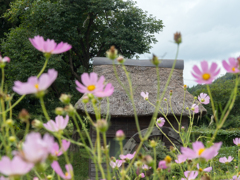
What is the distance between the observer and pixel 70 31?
9.31 metres

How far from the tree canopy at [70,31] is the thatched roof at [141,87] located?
260 centimetres

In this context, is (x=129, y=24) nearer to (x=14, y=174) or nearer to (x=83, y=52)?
(x=83, y=52)

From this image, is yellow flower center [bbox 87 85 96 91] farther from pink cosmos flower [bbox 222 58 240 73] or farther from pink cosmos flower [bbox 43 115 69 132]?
pink cosmos flower [bbox 222 58 240 73]

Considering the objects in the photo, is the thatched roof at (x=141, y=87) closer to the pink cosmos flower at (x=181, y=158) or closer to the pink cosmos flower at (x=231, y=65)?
the pink cosmos flower at (x=181, y=158)

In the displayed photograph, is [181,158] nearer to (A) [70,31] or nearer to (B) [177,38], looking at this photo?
(B) [177,38]

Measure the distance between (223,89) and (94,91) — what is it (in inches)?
892

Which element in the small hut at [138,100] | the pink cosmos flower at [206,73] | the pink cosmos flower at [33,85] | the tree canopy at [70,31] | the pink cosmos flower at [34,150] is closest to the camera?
the pink cosmos flower at [34,150]

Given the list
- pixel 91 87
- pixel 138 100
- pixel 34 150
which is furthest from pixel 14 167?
pixel 138 100

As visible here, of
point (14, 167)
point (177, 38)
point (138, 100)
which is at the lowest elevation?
point (138, 100)

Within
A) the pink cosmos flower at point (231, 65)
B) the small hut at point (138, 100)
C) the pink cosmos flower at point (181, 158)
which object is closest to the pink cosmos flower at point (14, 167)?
the pink cosmos flower at point (181, 158)

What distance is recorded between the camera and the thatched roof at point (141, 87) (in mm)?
5539

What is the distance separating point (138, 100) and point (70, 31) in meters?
4.72

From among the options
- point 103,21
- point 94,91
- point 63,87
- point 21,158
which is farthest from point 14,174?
point 103,21

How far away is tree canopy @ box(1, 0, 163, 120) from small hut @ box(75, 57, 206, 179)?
8.81 feet
